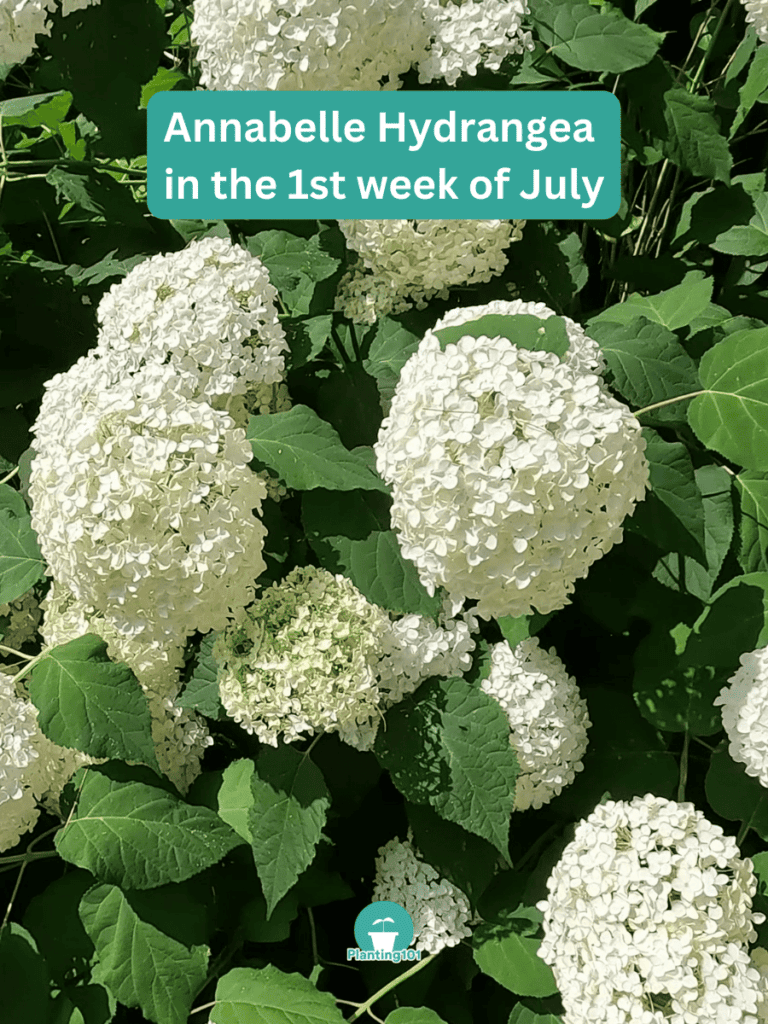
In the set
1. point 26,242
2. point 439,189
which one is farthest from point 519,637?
point 26,242

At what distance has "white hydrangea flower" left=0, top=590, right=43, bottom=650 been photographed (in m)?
1.97

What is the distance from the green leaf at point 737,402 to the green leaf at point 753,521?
0.16 metres

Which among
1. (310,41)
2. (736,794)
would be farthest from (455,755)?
(310,41)

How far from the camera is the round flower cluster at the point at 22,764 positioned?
5.22 ft

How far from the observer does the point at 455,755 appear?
5.24 feet

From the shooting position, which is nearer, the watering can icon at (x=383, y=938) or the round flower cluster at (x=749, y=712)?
the round flower cluster at (x=749, y=712)

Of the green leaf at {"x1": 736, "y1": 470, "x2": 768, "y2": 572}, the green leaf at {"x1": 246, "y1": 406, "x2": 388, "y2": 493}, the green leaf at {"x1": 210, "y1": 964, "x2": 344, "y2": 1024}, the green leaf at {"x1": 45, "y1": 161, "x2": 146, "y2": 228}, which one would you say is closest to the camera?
the green leaf at {"x1": 246, "y1": 406, "x2": 388, "y2": 493}

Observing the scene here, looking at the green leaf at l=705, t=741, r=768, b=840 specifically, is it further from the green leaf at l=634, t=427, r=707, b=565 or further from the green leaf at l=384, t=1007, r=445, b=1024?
the green leaf at l=384, t=1007, r=445, b=1024

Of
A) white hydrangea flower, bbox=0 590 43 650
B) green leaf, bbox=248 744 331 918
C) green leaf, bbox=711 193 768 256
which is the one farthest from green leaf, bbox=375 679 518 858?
green leaf, bbox=711 193 768 256

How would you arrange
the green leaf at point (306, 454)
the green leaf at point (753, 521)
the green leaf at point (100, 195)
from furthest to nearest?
the green leaf at point (100, 195) < the green leaf at point (753, 521) < the green leaf at point (306, 454)

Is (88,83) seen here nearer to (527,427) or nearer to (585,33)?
(585,33)

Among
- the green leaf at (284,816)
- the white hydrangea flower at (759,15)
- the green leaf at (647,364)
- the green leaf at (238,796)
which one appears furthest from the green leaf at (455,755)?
the white hydrangea flower at (759,15)

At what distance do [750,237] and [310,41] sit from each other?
1068 mm

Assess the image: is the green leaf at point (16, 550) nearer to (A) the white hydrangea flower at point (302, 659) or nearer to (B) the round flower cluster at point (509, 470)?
(A) the white hydrangea flower at point (302, 659)
